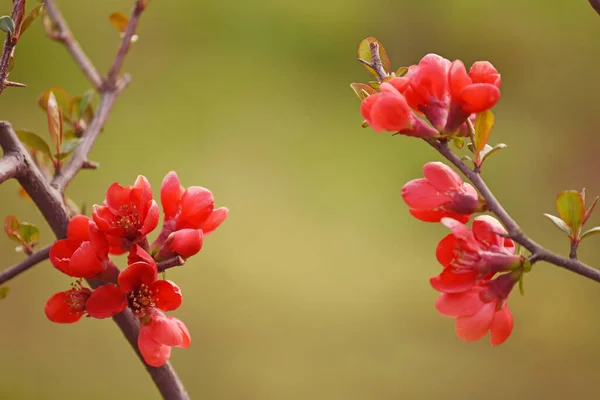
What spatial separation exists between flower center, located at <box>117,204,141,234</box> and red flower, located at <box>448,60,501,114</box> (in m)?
0.14

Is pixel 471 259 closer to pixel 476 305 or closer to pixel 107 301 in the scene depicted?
pixel 476 305

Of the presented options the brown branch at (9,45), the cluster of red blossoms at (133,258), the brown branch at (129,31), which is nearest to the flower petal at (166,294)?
the cluster of red blossoms at (133,258)

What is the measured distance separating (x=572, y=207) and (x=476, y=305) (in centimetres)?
6

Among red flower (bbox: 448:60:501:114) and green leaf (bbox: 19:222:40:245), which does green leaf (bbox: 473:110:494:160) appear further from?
green leaf (bbox: 19:222:40:245)

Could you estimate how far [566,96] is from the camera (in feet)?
4.35

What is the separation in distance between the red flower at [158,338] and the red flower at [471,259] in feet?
0.36

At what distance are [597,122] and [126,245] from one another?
4.01 ft

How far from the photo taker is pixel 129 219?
0.29 metres

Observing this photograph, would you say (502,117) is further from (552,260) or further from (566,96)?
(552,260)

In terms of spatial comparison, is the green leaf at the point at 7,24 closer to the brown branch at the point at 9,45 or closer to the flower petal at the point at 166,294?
the brown branch at the point at 9,45

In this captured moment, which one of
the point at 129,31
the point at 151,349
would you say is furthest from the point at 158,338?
the point at 129,31

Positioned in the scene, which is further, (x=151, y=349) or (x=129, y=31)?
(x=129, y=31)

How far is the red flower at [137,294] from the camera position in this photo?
0.94ft

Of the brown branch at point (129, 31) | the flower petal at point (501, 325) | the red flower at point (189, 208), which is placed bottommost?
the flower petal at point (501, 325)
